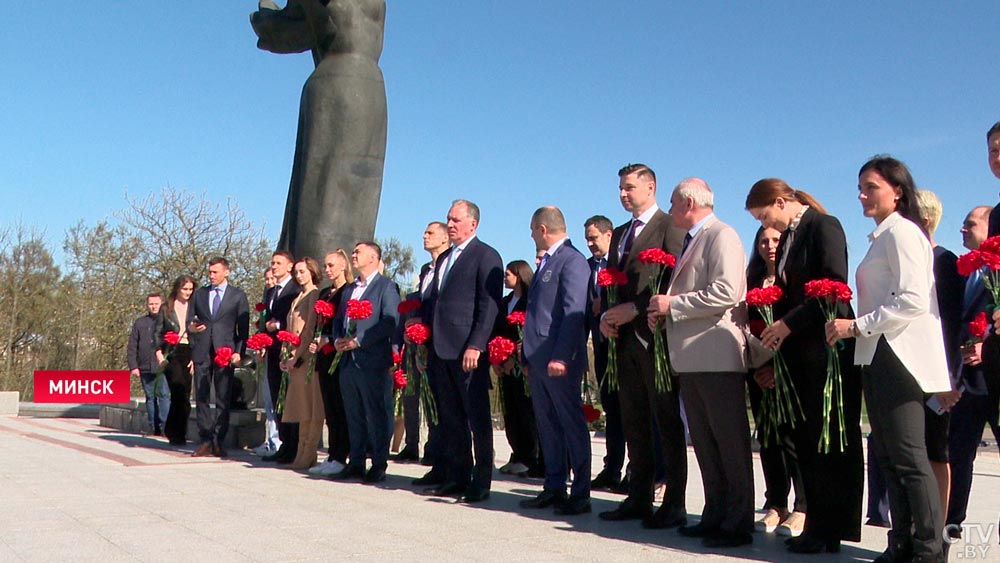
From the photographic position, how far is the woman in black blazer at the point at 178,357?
9984mm

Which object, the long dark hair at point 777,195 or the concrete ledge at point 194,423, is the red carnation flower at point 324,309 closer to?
the concrete ledge at point 194,423

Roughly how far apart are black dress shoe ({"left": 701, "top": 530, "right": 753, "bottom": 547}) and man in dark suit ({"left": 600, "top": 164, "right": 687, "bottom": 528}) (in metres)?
0.55

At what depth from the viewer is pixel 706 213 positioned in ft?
15.8

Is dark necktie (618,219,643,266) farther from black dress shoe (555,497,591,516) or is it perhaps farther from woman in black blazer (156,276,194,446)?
woman in black blazer (156,276,194,446)

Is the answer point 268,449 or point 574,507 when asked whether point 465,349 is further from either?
point 268,449

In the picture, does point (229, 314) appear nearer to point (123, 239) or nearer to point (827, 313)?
point (827, 313)

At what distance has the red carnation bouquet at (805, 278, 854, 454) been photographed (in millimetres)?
4066

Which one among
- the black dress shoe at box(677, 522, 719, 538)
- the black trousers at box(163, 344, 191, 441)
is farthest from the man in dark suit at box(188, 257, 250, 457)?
the black dress shoe at box(677, 522, 719, 538)

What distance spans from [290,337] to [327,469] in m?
1.20

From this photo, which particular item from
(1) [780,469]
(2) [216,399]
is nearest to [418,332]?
(1) [780,469]

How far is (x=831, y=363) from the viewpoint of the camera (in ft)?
13.6

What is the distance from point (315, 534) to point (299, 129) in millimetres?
6582

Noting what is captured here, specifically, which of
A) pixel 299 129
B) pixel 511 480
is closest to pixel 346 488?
pixel 511 480

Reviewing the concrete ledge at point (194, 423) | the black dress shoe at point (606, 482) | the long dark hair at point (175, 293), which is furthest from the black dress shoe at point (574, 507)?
the long dark hair at point (175, 293)
